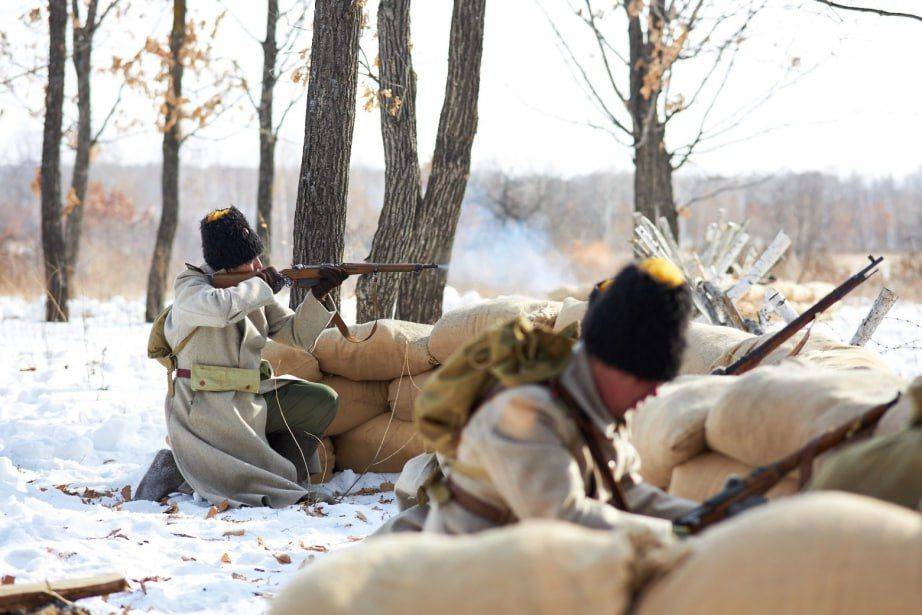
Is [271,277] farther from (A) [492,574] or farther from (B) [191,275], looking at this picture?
(A) [492,574]

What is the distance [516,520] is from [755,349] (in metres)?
2.10

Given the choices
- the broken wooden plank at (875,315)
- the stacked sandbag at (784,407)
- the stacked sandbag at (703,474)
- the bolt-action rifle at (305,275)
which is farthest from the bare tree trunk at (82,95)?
the stacked sandbag at (784,407)

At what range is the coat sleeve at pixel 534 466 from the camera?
76.0 inches

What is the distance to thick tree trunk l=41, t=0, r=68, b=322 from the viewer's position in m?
12.5

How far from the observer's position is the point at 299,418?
5277mm

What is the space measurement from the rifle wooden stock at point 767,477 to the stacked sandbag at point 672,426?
2.17 ft

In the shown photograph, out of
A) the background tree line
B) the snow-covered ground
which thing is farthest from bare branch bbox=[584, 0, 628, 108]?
the snow-covered ground

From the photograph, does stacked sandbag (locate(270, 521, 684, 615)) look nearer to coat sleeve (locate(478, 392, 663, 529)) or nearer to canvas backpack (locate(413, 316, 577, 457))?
coat sleeve (locate(478, 392, 663, 529))

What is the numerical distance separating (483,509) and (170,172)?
12.4 meters

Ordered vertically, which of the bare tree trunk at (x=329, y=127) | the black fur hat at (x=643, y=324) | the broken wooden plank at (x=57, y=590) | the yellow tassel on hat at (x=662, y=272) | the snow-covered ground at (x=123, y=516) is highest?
the bare tree trunk at (x=329, y=127)

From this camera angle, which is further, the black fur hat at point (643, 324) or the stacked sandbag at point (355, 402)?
the stacked sandbag at point (355, 402)

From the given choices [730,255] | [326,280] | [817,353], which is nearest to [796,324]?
[817,353]

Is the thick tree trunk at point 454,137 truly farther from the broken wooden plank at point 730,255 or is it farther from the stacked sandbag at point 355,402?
the broken wooden plank at point 730,255

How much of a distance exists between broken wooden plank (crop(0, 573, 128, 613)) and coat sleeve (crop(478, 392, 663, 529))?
168cm
